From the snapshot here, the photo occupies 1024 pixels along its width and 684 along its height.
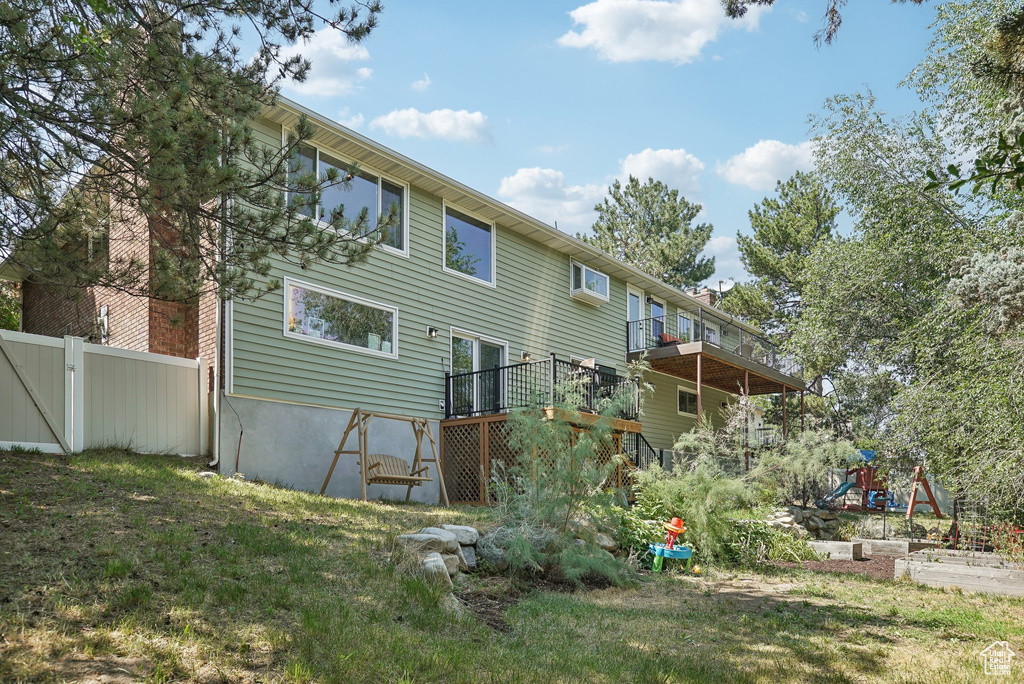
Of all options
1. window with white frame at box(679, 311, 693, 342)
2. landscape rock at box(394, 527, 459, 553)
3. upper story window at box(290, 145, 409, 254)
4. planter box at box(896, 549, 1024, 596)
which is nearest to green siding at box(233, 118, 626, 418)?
upper story window at box(290, 145, 409, 254)

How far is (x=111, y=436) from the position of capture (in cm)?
942

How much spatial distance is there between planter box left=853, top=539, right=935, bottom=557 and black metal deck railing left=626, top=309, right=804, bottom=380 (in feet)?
26.5

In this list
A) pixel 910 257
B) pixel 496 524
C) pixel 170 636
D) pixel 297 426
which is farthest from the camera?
pixel 910 257

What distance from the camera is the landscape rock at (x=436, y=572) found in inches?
226

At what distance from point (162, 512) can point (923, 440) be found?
11.0 meters

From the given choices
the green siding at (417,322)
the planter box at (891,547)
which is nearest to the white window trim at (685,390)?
the green siding at (417,322)

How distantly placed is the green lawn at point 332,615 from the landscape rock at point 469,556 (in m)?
0.37

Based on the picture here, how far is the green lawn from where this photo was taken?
3.84 m

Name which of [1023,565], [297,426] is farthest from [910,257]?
[297,426]

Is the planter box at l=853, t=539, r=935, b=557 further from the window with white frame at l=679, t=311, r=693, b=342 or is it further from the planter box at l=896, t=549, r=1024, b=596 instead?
the window with white frame at l=679, t=311, r=693, b=342

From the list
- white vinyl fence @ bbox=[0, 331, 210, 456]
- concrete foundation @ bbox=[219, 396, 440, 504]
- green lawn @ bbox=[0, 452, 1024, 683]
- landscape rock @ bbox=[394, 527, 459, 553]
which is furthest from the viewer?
concrete foundation @ bbox=[219, 396, 440, 504]

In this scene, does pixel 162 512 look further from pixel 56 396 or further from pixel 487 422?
pixel 487 422

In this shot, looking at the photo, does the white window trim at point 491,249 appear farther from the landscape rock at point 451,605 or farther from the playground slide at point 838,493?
the playground slide at point 838,493

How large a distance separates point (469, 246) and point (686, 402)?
998 cm
